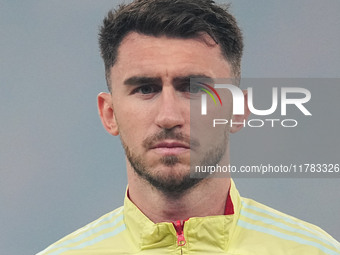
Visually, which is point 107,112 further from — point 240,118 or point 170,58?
point 240,118

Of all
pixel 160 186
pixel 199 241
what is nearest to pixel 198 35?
pixel 160 186

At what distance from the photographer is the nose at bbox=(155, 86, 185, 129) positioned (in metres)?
4.53

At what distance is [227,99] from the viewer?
4996mm

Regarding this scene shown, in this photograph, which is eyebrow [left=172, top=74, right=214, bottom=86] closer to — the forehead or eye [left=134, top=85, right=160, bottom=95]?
the forehead

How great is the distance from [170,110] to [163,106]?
0.25ft

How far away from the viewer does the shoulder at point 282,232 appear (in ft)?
15.9

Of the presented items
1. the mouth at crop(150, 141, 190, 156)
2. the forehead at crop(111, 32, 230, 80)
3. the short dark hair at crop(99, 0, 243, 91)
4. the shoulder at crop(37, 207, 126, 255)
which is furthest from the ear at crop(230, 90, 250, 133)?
the shoulder at crop(37, 207, 126, 255)

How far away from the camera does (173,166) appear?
4.64m

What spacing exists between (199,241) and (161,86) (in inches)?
46.8

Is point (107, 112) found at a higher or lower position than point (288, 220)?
higher

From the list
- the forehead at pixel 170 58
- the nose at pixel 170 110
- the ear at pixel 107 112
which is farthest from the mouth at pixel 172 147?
the ear at pixel 107 112

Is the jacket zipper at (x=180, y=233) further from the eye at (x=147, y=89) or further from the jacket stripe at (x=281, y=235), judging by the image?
the eye at (x=147, y=89)

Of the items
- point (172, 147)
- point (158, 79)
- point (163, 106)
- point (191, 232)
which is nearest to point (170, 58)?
point (158, 79)

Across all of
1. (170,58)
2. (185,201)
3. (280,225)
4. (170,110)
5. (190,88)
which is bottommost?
(280,225)
